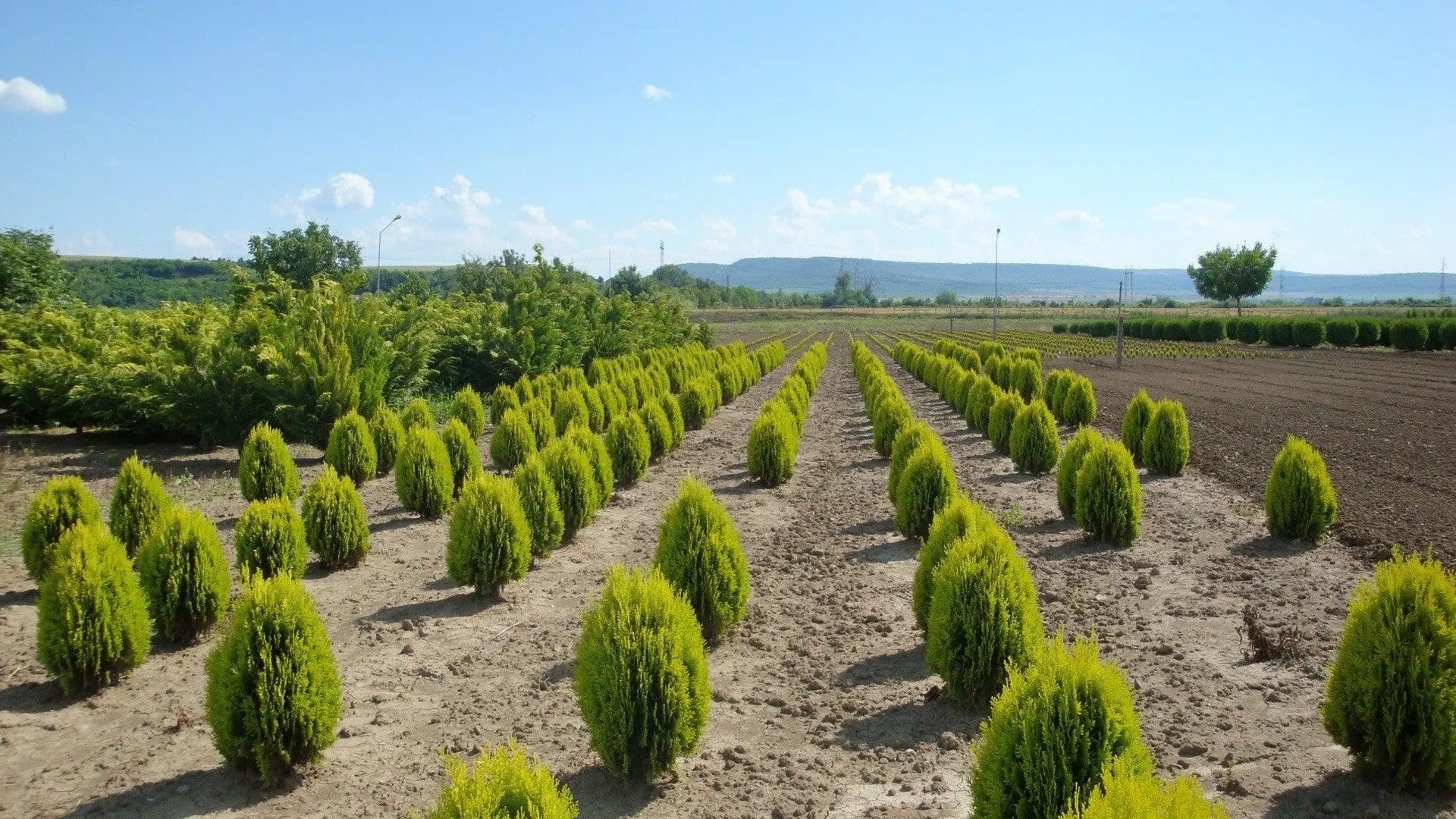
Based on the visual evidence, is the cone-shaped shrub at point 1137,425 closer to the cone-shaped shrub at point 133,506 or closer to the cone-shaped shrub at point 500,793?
the cone-shaped shrub at point 133,506

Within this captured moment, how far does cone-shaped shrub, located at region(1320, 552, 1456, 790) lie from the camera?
445 centimetres

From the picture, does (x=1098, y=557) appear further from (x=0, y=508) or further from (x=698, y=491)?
(x=0, y=508)

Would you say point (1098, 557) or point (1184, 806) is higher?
point (1184, 806)

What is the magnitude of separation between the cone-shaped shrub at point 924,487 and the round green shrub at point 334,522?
5.32 m

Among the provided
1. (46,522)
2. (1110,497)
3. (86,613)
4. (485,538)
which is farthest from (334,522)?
(1110,497)

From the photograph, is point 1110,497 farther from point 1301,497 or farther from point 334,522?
point 334,522

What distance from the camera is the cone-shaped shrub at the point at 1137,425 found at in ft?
46.9

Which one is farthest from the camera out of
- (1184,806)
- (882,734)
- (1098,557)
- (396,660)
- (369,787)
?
(1098,557)

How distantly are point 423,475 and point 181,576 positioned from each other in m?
4.28

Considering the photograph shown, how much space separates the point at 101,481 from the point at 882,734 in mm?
11422

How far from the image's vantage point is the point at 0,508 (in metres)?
10.9

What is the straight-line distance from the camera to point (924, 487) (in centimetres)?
986

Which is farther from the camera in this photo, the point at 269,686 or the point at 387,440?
the point at 387,440

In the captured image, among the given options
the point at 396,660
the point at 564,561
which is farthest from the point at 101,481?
the point at 396,660
